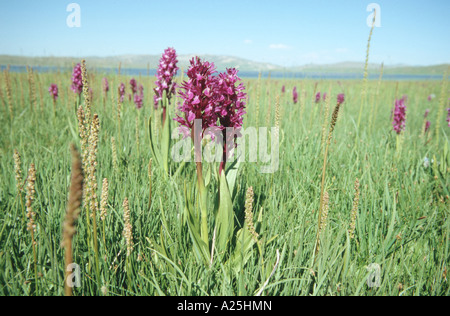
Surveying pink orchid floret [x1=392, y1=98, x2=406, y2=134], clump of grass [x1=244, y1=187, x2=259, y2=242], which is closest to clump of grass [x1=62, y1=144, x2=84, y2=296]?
clump of grass [x1=244, y1=187, x2=259, y2=242]

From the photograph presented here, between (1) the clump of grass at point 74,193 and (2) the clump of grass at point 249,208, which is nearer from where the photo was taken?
(1) the clump of grass at point 74,193

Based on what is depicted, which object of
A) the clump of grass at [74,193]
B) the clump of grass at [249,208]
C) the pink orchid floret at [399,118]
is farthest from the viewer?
the pink orchid floret at [399,118]

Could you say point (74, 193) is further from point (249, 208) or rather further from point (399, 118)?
point (399, 118)

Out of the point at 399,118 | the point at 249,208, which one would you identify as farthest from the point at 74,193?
the point at 399,118

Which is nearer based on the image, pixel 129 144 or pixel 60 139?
pixel 129 144

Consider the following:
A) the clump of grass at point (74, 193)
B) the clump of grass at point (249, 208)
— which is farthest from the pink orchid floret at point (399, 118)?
the clump of grass at point (74, 193)

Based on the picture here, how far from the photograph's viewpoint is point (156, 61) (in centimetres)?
312

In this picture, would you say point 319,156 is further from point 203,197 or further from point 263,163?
point 203,197

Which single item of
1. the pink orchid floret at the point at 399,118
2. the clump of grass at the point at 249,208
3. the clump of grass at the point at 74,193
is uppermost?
the pink orchid floret at the point at 399,118

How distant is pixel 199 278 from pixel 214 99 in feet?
3.08

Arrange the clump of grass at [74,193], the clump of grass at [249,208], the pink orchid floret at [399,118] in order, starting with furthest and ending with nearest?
the pink orchid floret at [399,118], the clump of grass at [249,208], the clump of grass at [74,193]

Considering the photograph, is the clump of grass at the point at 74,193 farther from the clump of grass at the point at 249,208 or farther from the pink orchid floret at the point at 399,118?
the pink orchid floret at the point at 399,118
